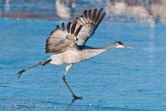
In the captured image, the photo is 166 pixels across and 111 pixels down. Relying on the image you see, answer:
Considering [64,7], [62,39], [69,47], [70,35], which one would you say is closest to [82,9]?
[64,7]

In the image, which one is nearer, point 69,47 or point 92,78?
point 69,47

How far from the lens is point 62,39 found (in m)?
6.71

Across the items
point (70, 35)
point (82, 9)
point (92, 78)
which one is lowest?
point (82, 9)

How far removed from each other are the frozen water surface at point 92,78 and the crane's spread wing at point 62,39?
75 cm

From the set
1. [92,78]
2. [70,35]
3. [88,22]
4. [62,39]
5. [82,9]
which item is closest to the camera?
[70,35]

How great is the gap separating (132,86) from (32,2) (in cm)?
2052

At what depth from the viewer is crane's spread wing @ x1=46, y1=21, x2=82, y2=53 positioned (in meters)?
6.47

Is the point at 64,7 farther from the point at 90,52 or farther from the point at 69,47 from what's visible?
the point at 90,52

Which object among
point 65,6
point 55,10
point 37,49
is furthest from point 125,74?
point 65,6

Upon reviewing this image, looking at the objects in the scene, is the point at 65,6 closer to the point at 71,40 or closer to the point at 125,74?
the point at 125,74

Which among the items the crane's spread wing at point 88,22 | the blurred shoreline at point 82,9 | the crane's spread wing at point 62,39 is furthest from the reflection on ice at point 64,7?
the crane's spread wing at point 62,39

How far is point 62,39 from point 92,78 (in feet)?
5.85

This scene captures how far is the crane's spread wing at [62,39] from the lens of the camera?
6473 millimetres

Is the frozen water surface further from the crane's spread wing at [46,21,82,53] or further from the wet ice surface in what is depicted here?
the crane's spread wing at [46,21,82,53]
